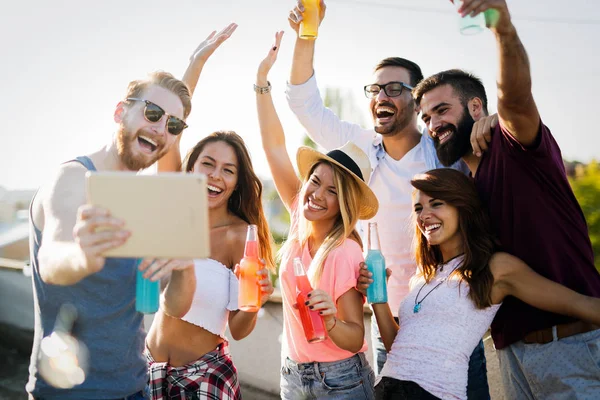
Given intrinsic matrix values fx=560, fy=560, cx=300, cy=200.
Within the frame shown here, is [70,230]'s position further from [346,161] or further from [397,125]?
[397,125]

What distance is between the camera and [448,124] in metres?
3.38

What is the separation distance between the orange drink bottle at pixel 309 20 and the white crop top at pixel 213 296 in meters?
1.70

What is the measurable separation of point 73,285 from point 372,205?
1.78 meters

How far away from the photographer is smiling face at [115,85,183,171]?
2.78 meters

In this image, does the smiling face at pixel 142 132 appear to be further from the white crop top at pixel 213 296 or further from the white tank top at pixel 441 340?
the white tank top at pixel 441 340

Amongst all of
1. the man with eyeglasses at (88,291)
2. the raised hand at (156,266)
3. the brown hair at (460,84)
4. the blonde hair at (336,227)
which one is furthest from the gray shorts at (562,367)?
the raised hand at (156,266)

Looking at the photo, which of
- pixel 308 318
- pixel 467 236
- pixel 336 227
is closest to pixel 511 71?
pixel 467 236

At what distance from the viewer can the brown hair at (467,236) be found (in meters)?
2.78

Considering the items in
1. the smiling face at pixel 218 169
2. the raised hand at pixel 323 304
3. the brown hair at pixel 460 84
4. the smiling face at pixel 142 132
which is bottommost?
the raised hand at pixel 323 304

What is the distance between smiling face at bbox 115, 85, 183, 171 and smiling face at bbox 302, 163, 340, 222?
833mm

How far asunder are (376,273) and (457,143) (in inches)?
37.5

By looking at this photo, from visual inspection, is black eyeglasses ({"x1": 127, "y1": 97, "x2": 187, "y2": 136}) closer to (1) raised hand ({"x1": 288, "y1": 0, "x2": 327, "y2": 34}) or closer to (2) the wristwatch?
(2) the wristwatch

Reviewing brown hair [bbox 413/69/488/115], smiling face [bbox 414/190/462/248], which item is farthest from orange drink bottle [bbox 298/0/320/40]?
smiling face [bbox 414/190/462/248]

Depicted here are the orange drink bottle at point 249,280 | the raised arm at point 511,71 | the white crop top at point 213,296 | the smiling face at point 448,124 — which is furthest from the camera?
the smiling face at point 448,124
